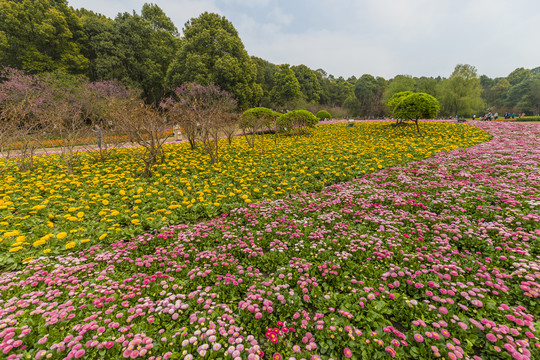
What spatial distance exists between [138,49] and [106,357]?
38176 mm

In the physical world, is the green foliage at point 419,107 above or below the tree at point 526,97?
below

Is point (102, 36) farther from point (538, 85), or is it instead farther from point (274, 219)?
point (538, 85)

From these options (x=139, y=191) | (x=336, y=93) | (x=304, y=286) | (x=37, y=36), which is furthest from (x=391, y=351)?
(x=336, y=93)

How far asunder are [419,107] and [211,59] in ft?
75.6

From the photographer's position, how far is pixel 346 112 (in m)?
54.8

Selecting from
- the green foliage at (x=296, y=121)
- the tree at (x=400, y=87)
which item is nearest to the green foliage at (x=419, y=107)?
the green foliage at (x=296, y=121)

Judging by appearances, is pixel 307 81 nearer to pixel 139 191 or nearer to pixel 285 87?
pixel 285 87

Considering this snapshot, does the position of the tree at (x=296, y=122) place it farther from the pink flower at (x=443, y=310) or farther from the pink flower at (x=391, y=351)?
the pink flower at (x=391, y=351)

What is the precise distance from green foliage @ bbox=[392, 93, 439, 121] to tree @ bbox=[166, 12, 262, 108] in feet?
59.4

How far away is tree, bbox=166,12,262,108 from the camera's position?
25047 millimetres

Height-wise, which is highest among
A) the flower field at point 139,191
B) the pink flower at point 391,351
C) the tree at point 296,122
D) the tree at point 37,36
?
the tree at point 37,36

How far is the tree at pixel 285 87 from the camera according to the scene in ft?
139

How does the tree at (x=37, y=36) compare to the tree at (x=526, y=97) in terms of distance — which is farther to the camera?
the tree at (x=526, y=97)

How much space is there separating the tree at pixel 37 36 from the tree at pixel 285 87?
30492 millimetres
